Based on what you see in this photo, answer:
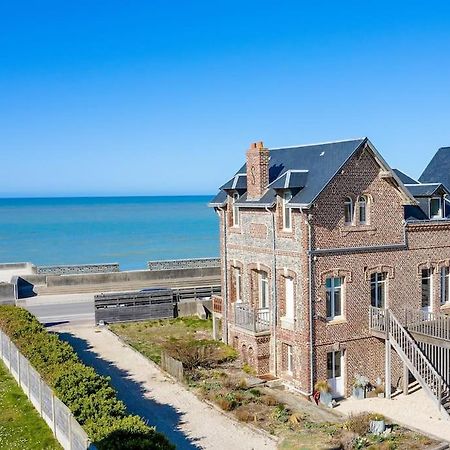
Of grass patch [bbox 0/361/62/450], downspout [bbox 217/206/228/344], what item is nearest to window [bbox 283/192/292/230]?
downspout [bbox 217/206/228/344]

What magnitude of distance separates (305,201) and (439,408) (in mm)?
8443

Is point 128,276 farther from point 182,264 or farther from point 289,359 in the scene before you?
point 289,359

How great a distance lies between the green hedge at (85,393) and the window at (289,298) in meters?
7.71

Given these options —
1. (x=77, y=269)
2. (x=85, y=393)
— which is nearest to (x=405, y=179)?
(x=85, y=393)

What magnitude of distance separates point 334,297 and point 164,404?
24.2ft

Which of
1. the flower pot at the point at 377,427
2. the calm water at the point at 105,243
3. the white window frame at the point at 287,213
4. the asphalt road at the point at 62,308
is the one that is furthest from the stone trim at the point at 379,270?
the calm water at the point at 105,243

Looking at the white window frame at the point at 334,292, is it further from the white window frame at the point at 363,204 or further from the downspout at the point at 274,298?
the white window frame at the point at 363,204

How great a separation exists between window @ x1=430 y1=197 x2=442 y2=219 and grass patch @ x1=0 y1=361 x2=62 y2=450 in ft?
56.7

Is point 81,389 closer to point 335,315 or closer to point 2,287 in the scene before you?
point 335,315

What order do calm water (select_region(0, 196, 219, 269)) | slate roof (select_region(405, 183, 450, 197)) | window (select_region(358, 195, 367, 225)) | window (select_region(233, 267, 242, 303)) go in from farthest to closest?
calm water (select_region(0, 196, 219, 269))
window (select_region(233, 267, 242, 303))
slate roof (select_region(405, 183, 450, 197))
window (select_region(358, 195, 367, 225))

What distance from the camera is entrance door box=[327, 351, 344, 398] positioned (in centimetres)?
2341

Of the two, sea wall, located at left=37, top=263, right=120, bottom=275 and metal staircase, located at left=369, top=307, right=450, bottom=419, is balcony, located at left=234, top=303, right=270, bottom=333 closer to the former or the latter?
metal staircase, located at left=369, top=307, right=450, bottom=419

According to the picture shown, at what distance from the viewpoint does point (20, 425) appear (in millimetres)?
19000

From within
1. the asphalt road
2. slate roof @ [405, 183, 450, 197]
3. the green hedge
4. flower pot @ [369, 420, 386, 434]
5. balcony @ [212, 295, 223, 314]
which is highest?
slate roof @ [405, 183, 450, 197]
